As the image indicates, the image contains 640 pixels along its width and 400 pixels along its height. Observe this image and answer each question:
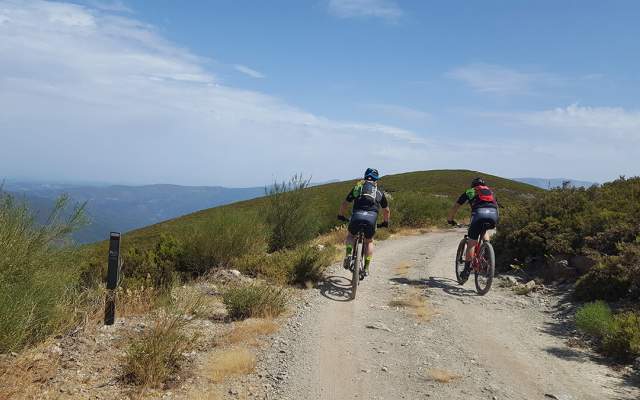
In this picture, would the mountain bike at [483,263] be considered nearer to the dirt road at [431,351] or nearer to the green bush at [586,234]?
the dirt road at [431,351]

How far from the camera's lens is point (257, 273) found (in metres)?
10.2

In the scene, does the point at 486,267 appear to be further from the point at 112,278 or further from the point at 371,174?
the point at 112,278

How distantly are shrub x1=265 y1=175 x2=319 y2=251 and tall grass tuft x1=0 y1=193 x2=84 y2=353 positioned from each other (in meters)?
10.0

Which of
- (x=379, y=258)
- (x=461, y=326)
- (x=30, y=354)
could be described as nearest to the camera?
(x=30, y=354)

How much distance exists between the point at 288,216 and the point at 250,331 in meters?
10.4

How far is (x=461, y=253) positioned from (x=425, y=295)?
191 cm

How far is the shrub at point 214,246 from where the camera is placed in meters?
10.9

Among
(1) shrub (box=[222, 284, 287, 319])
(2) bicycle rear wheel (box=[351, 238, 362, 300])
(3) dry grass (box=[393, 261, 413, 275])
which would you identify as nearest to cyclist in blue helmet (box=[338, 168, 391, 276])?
(2) bicycle rear wheel (box=[351, 238, 362, 300])

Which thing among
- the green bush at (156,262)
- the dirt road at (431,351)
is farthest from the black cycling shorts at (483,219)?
the green bush at (156,262)

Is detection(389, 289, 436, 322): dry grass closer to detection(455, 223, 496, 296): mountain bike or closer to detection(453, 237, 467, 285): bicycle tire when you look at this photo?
detection(455, 223, 496, 296): mountain bike

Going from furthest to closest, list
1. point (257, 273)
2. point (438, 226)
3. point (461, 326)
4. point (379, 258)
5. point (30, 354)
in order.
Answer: point (438, 226) → point (379, 258) → point (257, 273) → point (461, 326) → point (30, 354)

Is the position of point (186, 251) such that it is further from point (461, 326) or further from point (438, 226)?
point (438, 226)

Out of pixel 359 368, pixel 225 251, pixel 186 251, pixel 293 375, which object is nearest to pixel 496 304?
pixel 359 368

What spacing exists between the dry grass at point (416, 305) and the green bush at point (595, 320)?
2.30m
